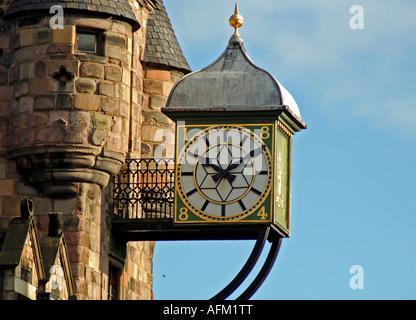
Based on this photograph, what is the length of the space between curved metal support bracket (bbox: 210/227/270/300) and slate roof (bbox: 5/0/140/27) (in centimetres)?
434

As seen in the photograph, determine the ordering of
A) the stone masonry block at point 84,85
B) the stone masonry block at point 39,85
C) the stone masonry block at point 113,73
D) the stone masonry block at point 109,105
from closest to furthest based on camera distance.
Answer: the stone masonry block at point 39,85 < the stone masonry block at point 84,85 < the stone masonry block at point 109,105 < the stone masonry block at point 113,73

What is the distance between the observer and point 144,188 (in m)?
43.0

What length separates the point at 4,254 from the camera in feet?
122

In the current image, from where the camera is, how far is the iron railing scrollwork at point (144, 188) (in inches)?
1687

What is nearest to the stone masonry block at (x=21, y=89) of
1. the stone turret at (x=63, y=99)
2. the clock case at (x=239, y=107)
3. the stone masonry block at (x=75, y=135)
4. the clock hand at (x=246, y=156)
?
the stone turret at (x=63, y=99)

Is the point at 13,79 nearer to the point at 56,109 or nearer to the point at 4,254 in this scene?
the point at 56,109

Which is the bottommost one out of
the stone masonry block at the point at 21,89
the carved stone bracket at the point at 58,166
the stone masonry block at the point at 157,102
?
the carved stone bracket at the point at 58,166

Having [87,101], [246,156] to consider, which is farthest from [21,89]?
[246,156]

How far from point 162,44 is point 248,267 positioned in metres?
5.19

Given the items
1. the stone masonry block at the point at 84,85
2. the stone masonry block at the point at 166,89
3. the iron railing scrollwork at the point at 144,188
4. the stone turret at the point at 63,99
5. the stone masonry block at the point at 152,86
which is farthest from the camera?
the stone masonry block at the point at 166,89

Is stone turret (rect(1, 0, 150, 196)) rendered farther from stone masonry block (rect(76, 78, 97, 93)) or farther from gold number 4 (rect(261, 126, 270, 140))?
gold number 4 (rect(261, 126, 270, 140))

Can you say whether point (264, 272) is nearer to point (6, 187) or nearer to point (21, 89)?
point (6, 187)

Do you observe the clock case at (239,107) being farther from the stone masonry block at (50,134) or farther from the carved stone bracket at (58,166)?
the stone masonry block at (50,134)

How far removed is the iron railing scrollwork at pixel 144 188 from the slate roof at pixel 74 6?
8.29 feet
